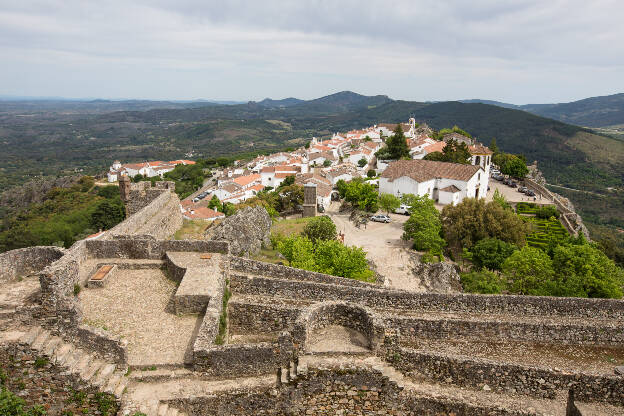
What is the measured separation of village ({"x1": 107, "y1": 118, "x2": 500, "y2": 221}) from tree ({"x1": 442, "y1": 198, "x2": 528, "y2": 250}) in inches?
467

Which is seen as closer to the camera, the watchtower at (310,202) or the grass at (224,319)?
the grass at (224,319)

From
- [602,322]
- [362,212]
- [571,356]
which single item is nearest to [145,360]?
[571,356]

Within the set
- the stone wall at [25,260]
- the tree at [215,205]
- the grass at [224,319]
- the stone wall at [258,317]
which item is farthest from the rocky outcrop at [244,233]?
the tree at [215,205]

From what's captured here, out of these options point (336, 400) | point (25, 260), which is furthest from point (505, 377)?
point (25, 260)

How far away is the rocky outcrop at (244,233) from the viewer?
22.8 m

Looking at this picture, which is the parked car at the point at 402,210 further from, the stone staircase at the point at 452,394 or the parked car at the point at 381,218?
the stone staircase at the point at 452,394

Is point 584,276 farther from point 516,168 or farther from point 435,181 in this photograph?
Result: point 516,168

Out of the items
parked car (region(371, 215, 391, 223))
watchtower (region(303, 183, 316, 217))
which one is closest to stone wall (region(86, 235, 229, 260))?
watchtower (region(303, 183, 316, 217))

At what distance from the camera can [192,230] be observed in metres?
24.9

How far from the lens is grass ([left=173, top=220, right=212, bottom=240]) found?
→ 23.5 m

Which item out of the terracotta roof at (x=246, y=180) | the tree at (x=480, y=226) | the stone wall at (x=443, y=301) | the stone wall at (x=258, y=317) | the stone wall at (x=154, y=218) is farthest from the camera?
the terracotta roof at (x=246, y=180)

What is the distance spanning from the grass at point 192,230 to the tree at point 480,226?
2019cm

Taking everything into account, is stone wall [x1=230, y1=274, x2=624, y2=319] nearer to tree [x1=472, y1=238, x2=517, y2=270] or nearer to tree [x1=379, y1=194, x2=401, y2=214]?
tree [x1=472, y1=238, x2=517, y2=270]

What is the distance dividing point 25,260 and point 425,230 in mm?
26302
